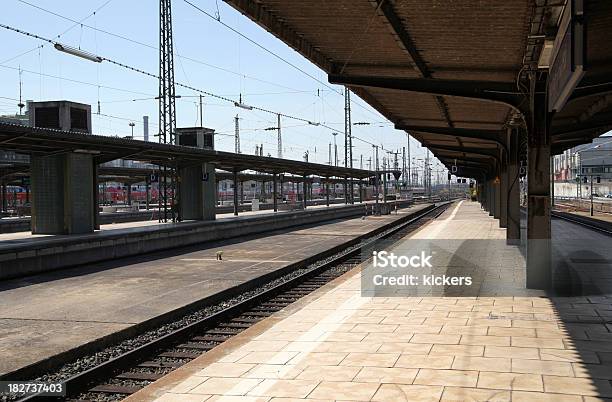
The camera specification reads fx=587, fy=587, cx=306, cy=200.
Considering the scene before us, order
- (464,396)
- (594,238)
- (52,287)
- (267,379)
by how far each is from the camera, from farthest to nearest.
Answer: (594,238)
(52,287)
(267,379)
(464,396)

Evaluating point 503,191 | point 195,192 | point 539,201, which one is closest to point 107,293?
point 539,201

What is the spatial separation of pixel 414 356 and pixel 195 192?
2304 centimetres

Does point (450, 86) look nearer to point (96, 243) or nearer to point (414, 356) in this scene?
point (414, 356)

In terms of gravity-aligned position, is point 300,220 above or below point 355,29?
below

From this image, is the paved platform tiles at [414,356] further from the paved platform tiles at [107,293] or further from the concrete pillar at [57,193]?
the concrete pillar at [57,193]

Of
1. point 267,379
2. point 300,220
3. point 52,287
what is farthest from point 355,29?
point 300,220

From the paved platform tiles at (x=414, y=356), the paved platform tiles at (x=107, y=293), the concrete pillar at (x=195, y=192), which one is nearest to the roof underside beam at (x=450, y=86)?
the paved platform tiles at (x=414, y=356)

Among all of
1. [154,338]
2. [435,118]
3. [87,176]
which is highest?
[435,118]

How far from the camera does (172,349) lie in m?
8.66

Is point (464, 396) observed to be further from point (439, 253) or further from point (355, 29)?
point (439, 253)

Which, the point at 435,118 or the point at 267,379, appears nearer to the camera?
the point at 267,379

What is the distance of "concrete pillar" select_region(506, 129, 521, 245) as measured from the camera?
19.2 meters

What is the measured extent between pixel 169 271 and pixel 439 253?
832 cm

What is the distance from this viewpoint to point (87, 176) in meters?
21.2
